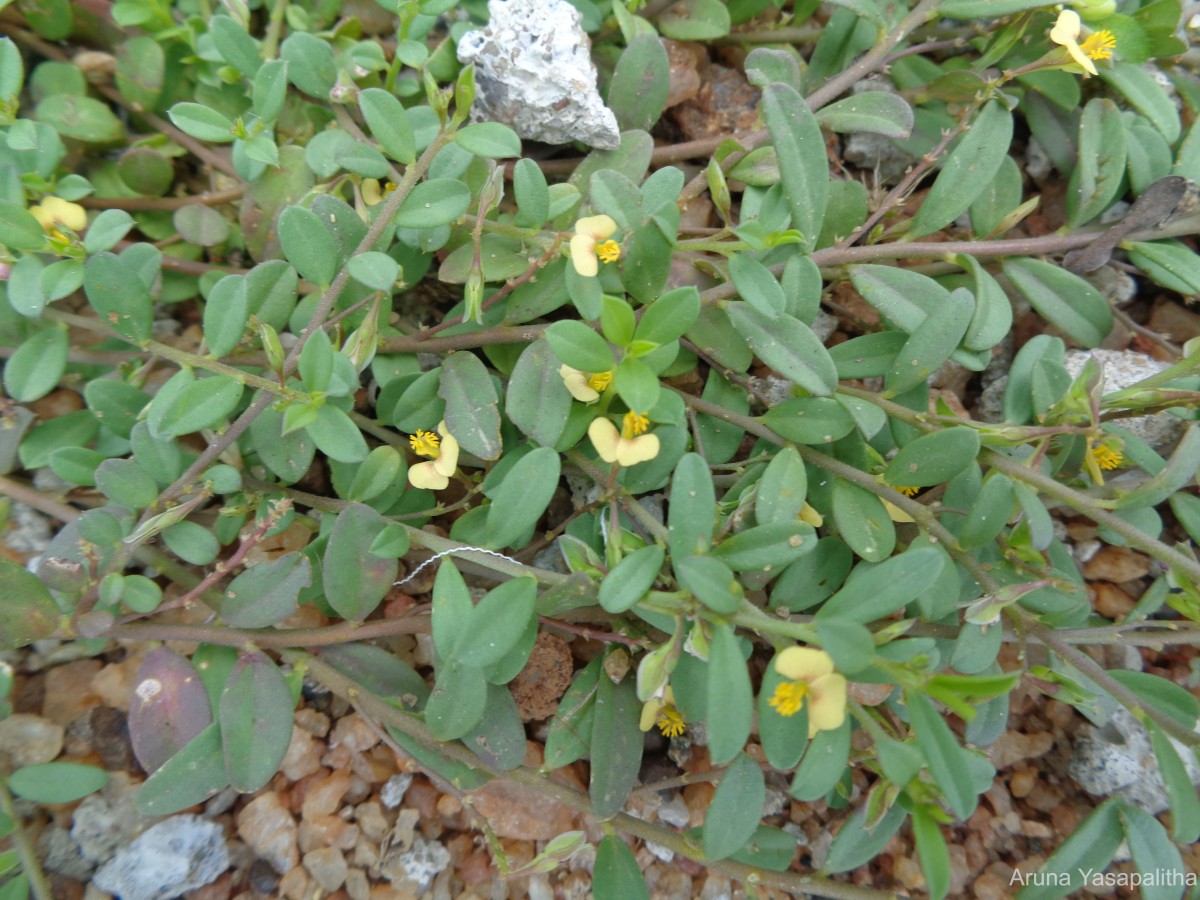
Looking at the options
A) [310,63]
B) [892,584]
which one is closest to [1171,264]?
[892,584]

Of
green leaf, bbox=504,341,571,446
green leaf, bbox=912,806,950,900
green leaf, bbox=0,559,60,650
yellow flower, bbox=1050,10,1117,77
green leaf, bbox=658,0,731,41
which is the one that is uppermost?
yellow flower, bbox=1050,10,1117,77

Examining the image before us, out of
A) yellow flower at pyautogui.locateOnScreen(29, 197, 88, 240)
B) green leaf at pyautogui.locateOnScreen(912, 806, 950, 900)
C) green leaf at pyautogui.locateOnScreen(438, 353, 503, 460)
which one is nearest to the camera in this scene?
green leaf at pyautogui.locateOnScreen(912, 806, 950, 900)

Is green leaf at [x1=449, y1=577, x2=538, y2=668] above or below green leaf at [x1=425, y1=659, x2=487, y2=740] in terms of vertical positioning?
above

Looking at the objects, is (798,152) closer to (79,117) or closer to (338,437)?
(338,437)

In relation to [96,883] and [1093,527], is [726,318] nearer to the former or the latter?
[1093,527]

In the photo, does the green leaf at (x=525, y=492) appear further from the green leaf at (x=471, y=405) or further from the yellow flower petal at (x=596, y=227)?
the yellow flower petal at (x=596, y=227)

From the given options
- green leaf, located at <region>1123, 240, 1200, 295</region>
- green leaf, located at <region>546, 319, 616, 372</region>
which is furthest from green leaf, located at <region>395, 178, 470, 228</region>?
green leaf, located at <region>1123, 240, 1200, 295</region>

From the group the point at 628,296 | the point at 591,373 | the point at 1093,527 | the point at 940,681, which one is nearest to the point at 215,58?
the point at 628,296

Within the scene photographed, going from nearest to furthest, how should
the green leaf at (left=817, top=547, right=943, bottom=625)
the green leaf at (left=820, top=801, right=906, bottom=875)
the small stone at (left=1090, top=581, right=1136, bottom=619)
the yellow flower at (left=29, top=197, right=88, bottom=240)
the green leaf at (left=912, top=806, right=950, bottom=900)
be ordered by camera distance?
the green leaf at (left=912, top=806, right=950, bottom=900)
the green leaf at (left=817, top=547, right=943, bottom=625)
the green leaf at (left=820, top=801, right=906, bottom=875)
the yellow flower at (left=29, top=197, right=88, bottom=240)
the small stone at (left=1090, top=581, right=1136, bottom=619)

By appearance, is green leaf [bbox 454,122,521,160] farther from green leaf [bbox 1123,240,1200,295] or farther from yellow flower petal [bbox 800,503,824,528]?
green leaf [bbox 1123,240,1200,295]
